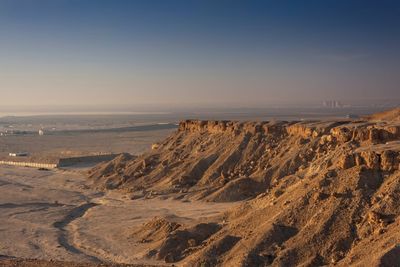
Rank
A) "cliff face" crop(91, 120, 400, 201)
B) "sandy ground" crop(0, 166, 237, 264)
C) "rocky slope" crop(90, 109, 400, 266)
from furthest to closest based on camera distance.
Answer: "cliff face" crop(91, 120, 400, 201) → "sandy ground" crop(0, 166, 237, 264) → "rocky slope" crop(90, 109, 400, 266)

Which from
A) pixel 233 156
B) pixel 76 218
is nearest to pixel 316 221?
pixel 76 218

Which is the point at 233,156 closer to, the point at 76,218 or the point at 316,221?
the point at 76,218

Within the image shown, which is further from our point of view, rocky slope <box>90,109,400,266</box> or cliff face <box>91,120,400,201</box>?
cliff face <box>91,120,400,201</box>

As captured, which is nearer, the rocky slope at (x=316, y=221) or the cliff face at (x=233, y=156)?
the rocky slope at (x=316, y=221)

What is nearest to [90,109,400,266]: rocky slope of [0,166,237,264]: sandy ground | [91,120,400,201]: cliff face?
[91,120,400,201]: cliff face

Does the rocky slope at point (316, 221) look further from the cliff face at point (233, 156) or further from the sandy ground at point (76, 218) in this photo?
the sandy ground at point (76, 218)

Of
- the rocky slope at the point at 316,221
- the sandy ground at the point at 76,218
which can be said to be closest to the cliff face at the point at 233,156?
the rocky slope at the point at 316,221

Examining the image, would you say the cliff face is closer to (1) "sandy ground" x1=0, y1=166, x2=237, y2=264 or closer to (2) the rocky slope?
(2) the rocky slope

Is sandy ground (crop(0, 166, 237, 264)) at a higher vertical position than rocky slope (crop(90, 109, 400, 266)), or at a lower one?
lower
